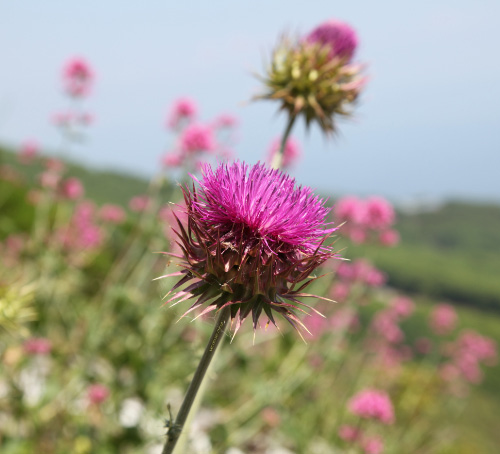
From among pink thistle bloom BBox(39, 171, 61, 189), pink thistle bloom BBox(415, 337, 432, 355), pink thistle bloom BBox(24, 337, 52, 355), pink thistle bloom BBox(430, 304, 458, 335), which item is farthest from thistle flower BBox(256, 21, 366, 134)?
pink thistle bloom BBox(415, 337, 432, 355)

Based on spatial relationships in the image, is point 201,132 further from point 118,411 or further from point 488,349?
point 488,349

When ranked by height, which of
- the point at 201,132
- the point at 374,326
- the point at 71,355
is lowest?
the point at 71,355

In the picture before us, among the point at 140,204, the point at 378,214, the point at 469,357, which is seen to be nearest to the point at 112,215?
the point at 140,204

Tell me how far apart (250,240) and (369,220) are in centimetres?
524

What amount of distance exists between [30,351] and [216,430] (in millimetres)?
2558

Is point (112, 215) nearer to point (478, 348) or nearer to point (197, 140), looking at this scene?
point (197, 140)

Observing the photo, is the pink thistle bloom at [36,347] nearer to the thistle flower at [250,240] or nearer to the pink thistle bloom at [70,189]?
the pink thistle bloom at [70,189]

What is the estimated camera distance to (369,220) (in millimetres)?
7367

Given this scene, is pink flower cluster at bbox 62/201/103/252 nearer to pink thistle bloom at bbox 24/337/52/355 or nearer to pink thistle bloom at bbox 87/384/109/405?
pink thistle bloom at bbox 24/337/52/355

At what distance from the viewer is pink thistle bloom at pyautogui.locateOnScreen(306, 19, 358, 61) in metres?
4.49

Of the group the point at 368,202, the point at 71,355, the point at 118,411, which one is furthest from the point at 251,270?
the point at 71,355

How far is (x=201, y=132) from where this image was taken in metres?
6.79

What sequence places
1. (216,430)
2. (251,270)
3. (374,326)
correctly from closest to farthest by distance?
(251,270) < (216,430) < (374,326)

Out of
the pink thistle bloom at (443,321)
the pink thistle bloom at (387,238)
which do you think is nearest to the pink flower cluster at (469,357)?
the pink thistle bloom at (443,321)
